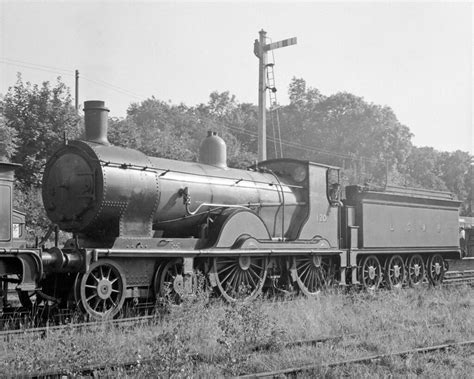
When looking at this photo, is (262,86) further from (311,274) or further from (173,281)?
(173,281)

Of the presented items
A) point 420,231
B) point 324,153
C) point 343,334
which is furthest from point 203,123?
Result: point 343,334

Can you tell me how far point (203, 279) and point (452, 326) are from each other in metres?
3.94

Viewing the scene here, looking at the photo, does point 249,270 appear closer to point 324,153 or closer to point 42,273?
point 42,273

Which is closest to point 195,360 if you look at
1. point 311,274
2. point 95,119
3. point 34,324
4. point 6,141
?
point 34,324

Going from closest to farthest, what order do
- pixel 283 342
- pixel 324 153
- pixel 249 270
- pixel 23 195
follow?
pixel 283 342, pixel 249 270, pixel 23 195, pixel 324 153

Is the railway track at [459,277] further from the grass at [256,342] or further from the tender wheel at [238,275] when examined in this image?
the tender wheel at [238,275]

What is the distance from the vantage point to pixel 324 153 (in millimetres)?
48281

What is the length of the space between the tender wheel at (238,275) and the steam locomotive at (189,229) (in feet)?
0.07

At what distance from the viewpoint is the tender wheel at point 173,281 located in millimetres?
9586

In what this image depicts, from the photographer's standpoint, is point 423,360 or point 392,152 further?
point 392,152

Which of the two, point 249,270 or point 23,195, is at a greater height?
point 23,195

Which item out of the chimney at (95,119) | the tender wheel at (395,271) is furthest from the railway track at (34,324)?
the tender wheel at (395,271)

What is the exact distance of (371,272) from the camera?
14.3 m

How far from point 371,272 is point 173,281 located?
6.26 metres
